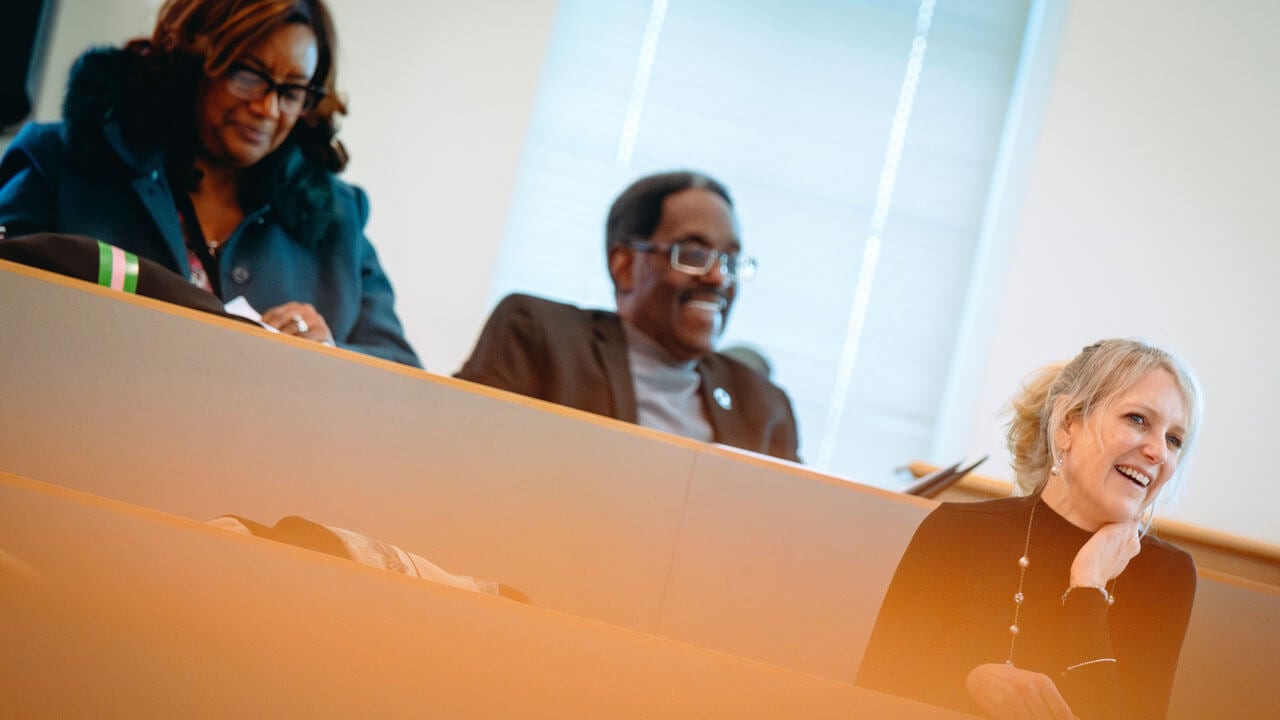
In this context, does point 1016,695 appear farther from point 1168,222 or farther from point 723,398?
point 1168,222

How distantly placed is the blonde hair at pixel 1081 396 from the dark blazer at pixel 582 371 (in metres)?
0.80

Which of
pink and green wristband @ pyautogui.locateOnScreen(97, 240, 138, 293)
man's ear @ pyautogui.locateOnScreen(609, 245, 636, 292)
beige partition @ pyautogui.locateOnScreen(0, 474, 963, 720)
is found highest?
man's ear @ pyautogui.locateOnScreen(609, 245, 636, 292)

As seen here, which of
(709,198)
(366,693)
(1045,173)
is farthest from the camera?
(1045,173)

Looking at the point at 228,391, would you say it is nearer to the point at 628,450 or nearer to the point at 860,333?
the point at 628,450

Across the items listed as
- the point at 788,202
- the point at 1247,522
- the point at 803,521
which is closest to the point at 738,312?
the point at 788,202

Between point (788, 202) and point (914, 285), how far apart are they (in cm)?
59

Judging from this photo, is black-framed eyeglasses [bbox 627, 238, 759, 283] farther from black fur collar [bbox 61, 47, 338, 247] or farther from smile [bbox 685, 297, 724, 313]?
black fur collar [bbox 61, 47, 338, 247]

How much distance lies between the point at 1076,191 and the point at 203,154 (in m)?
3.20

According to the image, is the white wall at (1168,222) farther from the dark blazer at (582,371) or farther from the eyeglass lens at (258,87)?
the eyeglass lens at (258,87)

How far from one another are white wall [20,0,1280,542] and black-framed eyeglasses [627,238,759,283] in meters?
2.04

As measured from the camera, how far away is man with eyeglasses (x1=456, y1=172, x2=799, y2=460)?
8.02ft

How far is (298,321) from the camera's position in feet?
7.34

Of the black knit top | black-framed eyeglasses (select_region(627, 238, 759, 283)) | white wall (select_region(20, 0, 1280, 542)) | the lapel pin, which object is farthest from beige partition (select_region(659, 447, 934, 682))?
white wall (select_region(20, 0, 1280, 542))

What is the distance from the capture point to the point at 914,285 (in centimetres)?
488
